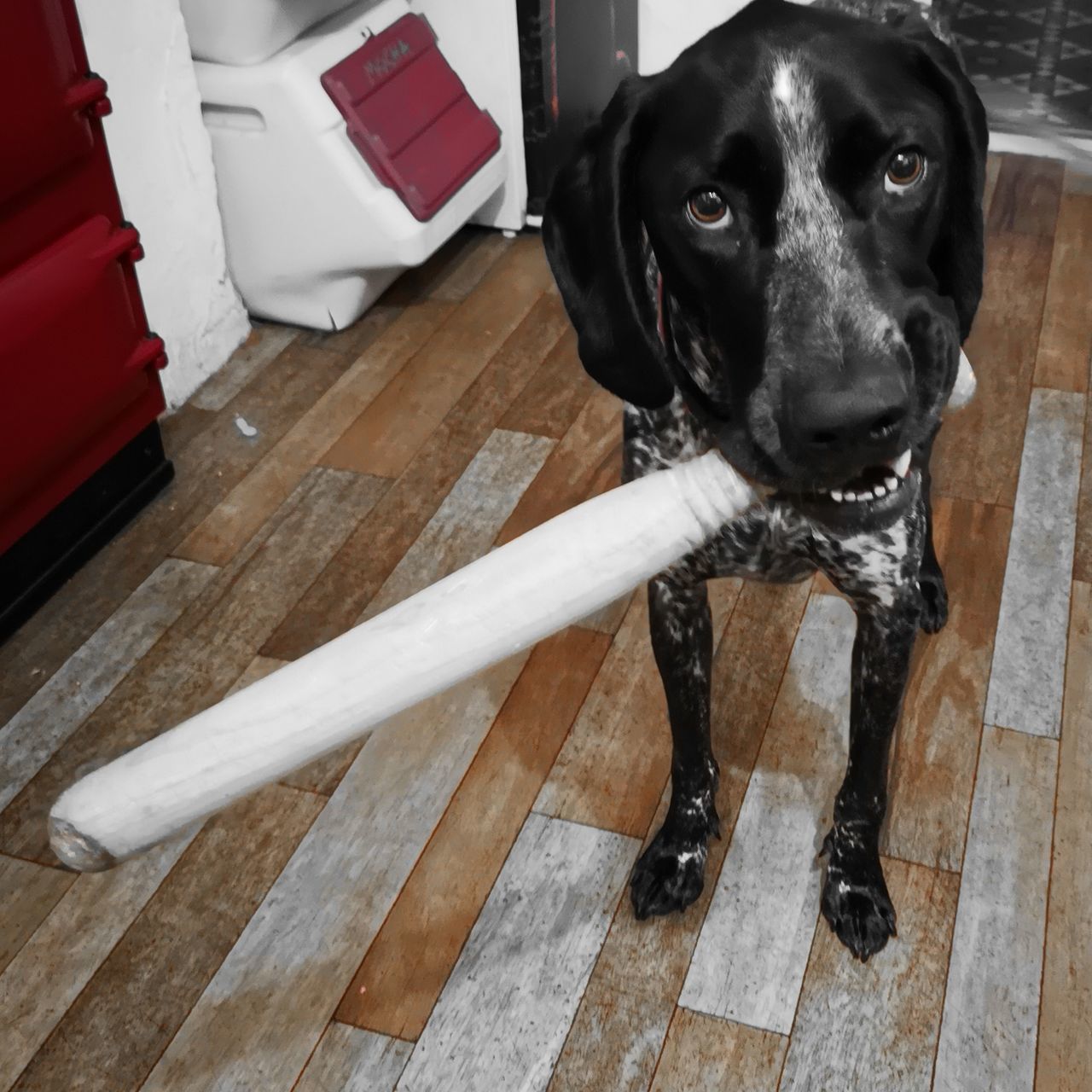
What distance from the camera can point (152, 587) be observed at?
2.41 meters

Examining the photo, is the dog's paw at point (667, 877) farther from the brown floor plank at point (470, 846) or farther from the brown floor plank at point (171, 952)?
the brown floor plank at point (171, 952)

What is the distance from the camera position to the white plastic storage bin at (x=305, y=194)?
286 cm

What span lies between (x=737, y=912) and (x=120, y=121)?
1.91m

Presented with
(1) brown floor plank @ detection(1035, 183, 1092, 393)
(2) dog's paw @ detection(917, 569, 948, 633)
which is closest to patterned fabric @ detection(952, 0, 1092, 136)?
(1) brown floor plank @ detection(1035, 183, 1092, 393)

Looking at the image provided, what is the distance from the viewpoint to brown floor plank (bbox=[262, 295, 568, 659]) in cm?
232

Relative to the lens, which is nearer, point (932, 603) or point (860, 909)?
point (860, 909)

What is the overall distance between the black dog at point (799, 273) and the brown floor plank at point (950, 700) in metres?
0.29

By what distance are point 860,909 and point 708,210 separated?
0.93 meters

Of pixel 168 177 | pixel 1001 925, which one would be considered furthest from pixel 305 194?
pixel 1001 925

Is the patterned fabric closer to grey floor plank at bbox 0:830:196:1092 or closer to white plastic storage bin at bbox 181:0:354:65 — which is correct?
white plastic storage bin at bbox 181:0:354:65

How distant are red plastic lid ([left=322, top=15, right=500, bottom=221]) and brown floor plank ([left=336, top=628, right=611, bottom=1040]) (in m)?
1.31

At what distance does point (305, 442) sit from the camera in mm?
2775

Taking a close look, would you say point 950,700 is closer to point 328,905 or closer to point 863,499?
point 863,499

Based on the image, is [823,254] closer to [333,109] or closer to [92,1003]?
[92,1003]
